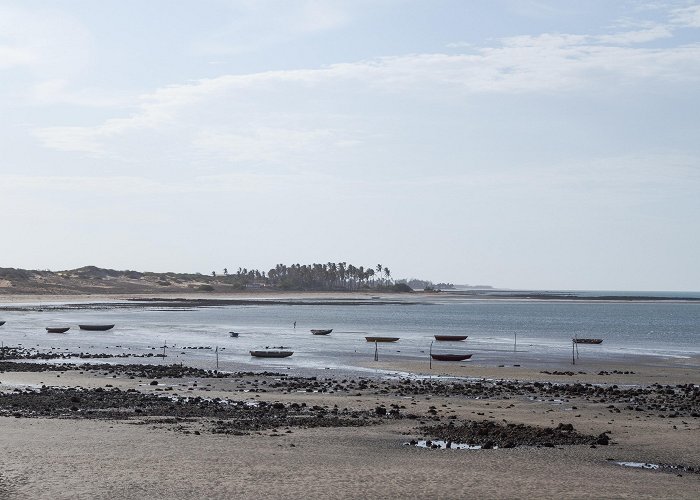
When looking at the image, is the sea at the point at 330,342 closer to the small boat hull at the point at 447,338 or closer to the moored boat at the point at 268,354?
the moored boat at the point at 268,354

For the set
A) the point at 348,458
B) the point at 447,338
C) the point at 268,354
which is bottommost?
the point at 268,354

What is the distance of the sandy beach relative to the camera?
62.3 feet

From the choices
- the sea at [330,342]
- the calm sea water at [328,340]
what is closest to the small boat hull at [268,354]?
the sea at [330,342]

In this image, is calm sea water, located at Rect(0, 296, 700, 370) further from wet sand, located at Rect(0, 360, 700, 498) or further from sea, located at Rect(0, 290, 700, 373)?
wet sand, located at Rect(0, 360, 700, 498)

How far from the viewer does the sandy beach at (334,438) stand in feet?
62.3

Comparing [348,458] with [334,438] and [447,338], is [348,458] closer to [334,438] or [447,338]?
[334,438]

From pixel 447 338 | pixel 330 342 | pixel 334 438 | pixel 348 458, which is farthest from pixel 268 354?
pixel 348 458

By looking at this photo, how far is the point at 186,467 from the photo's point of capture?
20.5m

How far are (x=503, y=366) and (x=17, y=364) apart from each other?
28.9 meters

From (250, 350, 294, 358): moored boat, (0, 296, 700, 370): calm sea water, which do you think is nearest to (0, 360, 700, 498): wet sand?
(0, 296, 700, 370): calm sea water

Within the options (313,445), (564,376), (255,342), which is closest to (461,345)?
(255,342)

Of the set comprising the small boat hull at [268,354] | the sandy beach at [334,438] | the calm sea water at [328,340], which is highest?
the sandy beach at [334,438]

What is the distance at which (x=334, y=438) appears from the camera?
25109mm

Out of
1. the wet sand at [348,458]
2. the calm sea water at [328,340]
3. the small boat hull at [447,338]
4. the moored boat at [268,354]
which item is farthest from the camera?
the small boat hull at [447,338]
